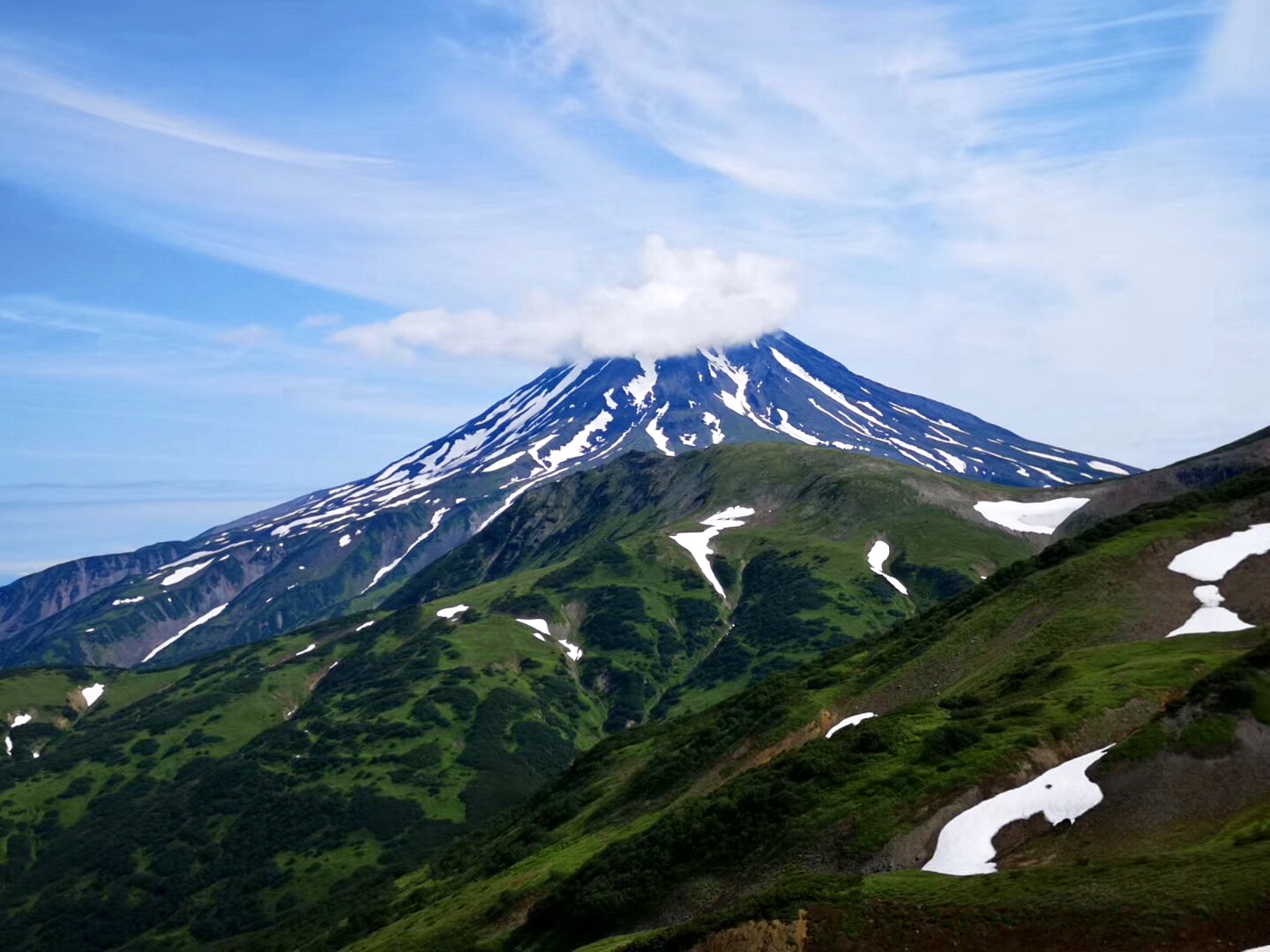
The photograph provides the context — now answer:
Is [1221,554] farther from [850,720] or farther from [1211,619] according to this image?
[850,720]

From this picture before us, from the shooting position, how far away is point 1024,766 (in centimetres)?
5300

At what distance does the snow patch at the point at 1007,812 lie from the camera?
157 feet

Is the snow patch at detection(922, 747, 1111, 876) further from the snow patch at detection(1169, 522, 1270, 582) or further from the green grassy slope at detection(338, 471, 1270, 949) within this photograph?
the snow patch at detection(1169, 522, 1270, 582)

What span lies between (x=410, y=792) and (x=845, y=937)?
523 ft

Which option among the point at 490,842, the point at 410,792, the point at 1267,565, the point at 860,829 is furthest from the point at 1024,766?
the point at 410,792

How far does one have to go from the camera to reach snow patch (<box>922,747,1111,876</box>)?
4788 centimetres

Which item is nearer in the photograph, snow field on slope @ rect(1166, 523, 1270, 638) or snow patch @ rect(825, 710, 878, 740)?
snow field on slope @ rect(1166, 523, 1270, 638)

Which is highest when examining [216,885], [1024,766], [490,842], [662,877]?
[1024,766]

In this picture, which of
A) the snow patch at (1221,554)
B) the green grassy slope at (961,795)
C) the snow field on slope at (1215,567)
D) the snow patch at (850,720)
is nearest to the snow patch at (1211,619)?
the snow field on slope at (1215,567)

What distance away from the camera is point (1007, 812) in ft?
164

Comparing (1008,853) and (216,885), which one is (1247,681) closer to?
(1008,853)

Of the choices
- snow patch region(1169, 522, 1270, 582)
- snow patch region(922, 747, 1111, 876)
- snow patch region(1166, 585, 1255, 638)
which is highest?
snow patch region(1169, 522, 1270, 582)

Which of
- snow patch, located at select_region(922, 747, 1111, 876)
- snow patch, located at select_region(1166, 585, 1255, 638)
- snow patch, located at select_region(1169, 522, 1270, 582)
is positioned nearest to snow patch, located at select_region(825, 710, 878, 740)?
snow patch, located at select_region(1166, 585, 1255, 638)

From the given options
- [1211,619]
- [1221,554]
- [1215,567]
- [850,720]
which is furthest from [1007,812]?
[1221,554]
